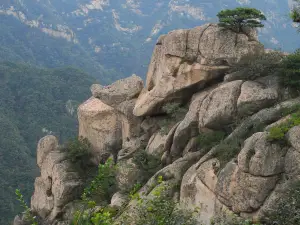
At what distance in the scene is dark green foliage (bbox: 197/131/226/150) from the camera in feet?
58.5

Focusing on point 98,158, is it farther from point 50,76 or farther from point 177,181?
point 50,76

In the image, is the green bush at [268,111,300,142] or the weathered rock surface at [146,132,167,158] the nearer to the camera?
the green bush at [268,111,300,142]

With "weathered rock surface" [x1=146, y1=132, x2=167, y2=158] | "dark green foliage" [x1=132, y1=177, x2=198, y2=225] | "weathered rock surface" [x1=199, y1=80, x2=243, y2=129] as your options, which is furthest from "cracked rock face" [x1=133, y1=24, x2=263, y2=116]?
"dark green foliage" [x1=132, y1=177, x2=198, y2=225]

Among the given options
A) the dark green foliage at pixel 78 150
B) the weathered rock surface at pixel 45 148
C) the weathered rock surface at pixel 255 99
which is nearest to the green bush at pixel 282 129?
the weathered rock surface at pixel 255 99

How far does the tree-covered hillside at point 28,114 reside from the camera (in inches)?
2842

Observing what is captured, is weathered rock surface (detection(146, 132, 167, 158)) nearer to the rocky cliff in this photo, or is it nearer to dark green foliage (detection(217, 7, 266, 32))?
the rocky cliff

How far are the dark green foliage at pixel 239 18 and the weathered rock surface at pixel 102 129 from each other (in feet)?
32.2

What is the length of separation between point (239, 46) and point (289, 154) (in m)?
9.44

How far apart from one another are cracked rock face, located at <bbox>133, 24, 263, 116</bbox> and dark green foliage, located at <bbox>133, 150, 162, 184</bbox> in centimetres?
340

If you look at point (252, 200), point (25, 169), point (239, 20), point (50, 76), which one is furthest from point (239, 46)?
point (50, 76)

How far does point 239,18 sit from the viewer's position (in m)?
21.7

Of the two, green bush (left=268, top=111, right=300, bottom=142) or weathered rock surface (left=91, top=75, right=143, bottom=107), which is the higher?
weathered rock surface (left=91, top=75, right=143, bottom=107)

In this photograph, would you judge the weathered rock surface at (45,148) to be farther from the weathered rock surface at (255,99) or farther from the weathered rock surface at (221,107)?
the weathered rock surface at (255,99)

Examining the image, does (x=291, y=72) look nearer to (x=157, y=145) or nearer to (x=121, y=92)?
(x=157, y=145)
